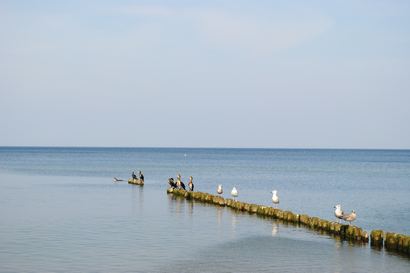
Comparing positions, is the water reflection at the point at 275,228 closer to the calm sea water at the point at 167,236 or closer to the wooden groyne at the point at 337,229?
the calm sea water at the point at 167,236

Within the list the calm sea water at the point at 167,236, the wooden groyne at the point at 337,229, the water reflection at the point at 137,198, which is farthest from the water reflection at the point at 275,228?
the water reflection at the point at 137,198

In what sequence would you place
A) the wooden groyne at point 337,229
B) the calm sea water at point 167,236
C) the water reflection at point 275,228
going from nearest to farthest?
1. the calm sea water at point 167,236
2. the wooden groyne at point 337,229
3. the water reflection at point 275,228

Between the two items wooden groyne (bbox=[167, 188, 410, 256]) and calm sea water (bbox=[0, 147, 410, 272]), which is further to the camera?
wooden groyne (bbox=[167, 188, 410, 256])

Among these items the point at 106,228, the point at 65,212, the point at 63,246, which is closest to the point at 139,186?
the point at 65,212

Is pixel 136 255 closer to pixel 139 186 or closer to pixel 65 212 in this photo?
pixel 65 212

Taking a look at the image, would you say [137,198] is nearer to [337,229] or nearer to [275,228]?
[275,228]

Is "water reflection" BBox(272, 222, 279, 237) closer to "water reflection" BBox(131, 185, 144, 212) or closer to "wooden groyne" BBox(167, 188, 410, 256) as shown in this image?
"wooden groyne" BBox(167, 188, 410, 256)

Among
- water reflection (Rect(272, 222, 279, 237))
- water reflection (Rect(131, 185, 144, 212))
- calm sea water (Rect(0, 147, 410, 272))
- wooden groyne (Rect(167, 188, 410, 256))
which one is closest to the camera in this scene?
calm sea water (Rect(0, 147, 410, 272))

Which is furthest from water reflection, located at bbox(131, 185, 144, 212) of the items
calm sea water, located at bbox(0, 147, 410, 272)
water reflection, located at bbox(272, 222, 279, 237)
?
water reflection, located at bbox(272, 222, 279, 237)

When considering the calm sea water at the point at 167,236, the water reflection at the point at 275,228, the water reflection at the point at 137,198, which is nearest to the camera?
the calm sea water at the point at 167,236

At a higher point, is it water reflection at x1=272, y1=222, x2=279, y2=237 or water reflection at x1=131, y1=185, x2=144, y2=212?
water reflection at x1=131, y1=185, x2=144, y2=212

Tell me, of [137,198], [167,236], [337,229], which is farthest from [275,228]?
[137,198]

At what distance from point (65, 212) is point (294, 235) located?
14.8 metres

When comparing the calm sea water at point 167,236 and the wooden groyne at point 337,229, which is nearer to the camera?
the calm sea water at point 167,236
